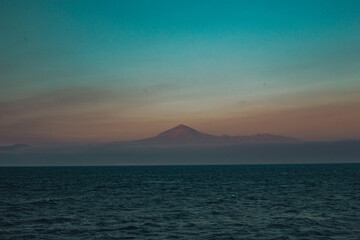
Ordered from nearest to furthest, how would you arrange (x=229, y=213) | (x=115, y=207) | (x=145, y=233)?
1. (x=145, y=233)
2. (x=229, y=213)
3. (x=115, y=207)

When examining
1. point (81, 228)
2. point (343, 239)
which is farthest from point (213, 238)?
point (81, 228)

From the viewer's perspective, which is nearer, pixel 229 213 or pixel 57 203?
pixel 229 213

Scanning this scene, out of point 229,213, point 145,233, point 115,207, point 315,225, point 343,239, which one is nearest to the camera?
point 343,239

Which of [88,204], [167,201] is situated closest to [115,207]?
[88,204]

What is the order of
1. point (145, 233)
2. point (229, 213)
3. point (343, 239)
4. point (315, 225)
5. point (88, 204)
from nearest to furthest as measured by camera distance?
point (343, 239), point (145, 233), point (315, 225), point (229, 213), point (88, 204)

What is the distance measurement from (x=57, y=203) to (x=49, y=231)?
59.6ft

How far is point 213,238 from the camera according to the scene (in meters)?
26.8

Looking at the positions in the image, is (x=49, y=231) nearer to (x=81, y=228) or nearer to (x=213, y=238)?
(x=81, y=228)

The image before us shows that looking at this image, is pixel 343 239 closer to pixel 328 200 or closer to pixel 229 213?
pixel 229 213

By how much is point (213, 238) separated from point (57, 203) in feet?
89.5

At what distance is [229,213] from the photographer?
38.0 metres

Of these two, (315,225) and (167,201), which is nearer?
(315,225)

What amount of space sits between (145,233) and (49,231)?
321 inches

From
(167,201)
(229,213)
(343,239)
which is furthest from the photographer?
(167,201)
